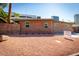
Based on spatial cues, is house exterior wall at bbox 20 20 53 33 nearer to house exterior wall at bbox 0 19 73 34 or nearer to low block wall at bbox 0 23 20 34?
house exterior wall at bbox 0 19 73 34

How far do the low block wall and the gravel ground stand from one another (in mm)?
91

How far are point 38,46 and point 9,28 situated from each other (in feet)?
1.68

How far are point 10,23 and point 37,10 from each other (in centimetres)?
45

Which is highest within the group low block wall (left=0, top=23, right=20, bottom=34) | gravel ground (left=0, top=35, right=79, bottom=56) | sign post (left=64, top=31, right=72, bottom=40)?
low block wall (left=0, top=23, right=20, bottom=34)

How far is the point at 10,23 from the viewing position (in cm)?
363

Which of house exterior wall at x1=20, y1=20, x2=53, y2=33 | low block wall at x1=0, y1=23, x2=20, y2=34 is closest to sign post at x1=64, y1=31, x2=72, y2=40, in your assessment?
house exterior wall at x1=20, y1=20, x2=53, y2=33

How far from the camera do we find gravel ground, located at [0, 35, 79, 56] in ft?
11.5

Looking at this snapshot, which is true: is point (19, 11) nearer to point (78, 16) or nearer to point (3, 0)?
point (3, 0)

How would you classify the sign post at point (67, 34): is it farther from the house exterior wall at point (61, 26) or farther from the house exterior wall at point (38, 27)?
the house exterior wall at point (38, 27)

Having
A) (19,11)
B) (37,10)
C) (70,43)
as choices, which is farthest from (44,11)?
(70,43)

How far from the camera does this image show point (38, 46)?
3543 millimetres

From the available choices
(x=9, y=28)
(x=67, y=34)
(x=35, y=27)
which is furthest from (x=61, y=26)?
(x=9, y=28)

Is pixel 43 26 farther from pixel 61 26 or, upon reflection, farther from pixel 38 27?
pixel 61 26

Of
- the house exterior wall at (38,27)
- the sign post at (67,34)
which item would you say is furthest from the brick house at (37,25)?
the sign post at (67,34)
